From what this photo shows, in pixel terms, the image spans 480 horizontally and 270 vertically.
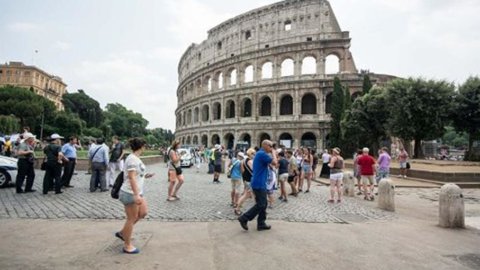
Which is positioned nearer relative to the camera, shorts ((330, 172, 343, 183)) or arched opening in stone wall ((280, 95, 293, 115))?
shorts ((330, 172, 343, 183))

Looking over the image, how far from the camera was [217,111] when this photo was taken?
143 ft

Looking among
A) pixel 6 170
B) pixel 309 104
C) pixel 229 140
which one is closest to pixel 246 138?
pixel 229 140

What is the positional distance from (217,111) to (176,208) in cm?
3644

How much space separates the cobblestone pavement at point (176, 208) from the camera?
6.64 meters

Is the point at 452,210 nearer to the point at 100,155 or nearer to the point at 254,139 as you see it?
the point at 100,155

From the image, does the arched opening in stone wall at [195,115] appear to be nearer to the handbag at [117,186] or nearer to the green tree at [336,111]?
the green tree at [336,111]

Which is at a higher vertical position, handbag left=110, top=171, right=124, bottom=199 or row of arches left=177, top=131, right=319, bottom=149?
row of arches left=177, top=131, right=319, bottom=149

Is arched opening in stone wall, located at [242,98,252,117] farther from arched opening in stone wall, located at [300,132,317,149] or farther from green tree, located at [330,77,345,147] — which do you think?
green tree, located at [330,77,345,147]

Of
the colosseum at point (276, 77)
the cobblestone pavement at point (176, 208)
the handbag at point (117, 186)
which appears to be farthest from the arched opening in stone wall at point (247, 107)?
the handbag at point (117, 186)

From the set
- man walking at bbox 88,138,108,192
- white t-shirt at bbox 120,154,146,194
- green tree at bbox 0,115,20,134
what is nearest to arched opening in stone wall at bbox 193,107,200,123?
green tree at bbox 0,115,20,134

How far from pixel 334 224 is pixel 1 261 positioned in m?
5.42

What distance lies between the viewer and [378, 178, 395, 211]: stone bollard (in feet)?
27.4

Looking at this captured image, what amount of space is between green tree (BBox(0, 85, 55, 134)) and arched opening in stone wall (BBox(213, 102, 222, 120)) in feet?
91.7

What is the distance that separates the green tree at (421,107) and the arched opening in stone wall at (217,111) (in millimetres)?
22844
